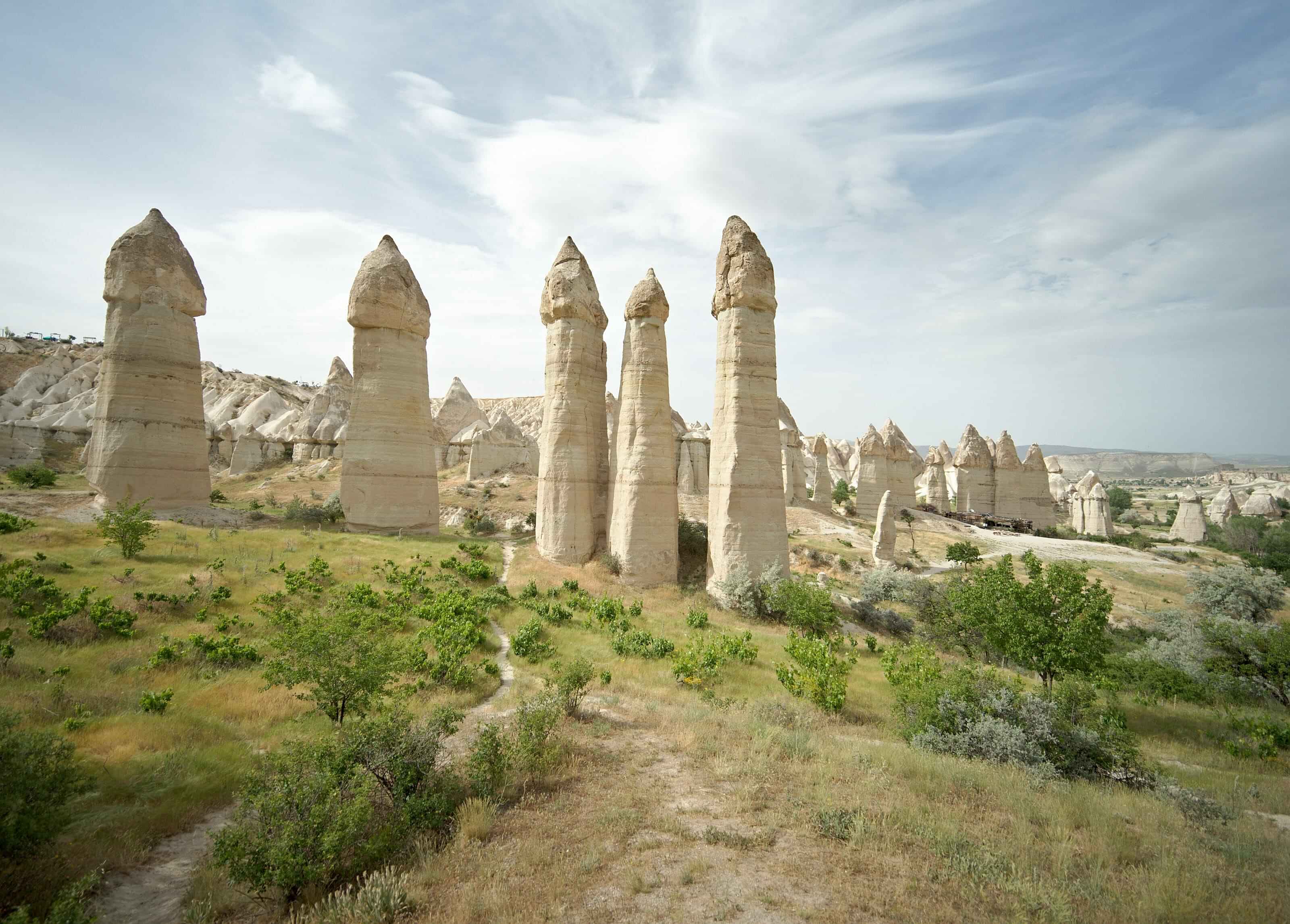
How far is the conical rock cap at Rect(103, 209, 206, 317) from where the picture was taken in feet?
64.8

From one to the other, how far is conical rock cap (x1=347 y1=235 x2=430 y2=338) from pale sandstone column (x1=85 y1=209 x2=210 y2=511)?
19.8ft

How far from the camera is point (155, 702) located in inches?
305

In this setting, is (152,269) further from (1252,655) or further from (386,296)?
(1252,655)

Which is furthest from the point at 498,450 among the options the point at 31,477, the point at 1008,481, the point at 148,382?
the point at 1008,481

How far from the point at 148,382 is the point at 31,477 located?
13727mm

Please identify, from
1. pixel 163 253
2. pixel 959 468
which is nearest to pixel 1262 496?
pixel 959 468

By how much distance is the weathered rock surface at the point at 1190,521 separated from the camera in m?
46.2

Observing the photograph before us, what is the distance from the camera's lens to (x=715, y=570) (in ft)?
63.6

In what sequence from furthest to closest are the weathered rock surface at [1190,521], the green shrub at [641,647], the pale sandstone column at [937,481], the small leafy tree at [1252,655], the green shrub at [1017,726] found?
the pale sandstone column at [937,481]
the weathered rock surface at [1190,521]
the small leafy tree at [1252,655]
the green shrub at [641,647]
the green shrub at [1017,726]

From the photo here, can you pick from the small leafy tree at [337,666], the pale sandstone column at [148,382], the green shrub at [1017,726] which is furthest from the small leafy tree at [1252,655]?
the pale sandstone column at [148,382]

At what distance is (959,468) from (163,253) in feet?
169

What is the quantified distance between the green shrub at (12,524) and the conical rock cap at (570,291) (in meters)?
16.6

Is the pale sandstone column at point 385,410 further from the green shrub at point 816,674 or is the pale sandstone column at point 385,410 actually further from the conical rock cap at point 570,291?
the green shrub at point 816,674

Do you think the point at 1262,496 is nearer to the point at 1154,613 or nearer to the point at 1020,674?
the point at 1154,613
